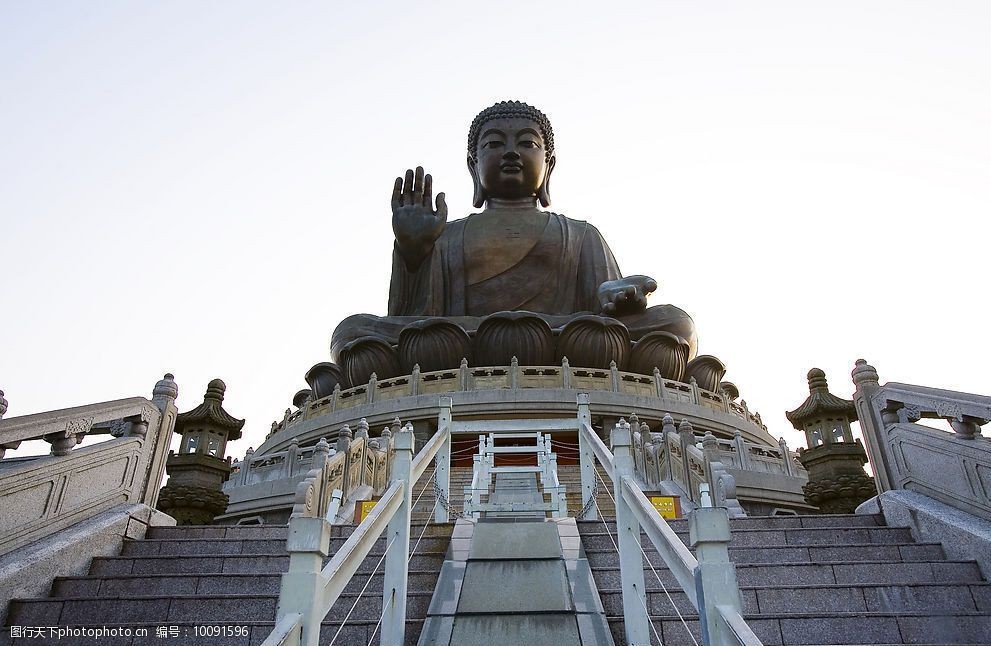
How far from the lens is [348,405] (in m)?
14.0

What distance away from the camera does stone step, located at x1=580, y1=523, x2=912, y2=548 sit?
15.8ft

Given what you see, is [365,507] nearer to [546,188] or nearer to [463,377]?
[463,377]

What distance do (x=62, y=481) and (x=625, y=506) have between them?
376 cm

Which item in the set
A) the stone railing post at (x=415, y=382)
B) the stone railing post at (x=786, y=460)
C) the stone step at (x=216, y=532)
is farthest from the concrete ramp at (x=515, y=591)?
the stone railing post at (x=415, y=382)

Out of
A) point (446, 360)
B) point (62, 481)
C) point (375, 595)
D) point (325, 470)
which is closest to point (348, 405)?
point (446, 360)

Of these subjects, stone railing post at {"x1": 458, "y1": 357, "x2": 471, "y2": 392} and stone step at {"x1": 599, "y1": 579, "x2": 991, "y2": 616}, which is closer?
stone step at {"x1": 599, "y1": 579, "x2": 991, "y2": 616}

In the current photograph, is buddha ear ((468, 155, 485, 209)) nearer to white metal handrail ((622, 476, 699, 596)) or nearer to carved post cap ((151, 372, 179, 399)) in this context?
carved post cap ((151, 372, 179, 399))

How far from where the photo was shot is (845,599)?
377 centimetres

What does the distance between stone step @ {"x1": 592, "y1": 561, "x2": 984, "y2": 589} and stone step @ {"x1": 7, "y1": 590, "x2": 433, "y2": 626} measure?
4.34ft

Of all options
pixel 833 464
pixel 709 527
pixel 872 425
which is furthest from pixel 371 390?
pixel 709 527

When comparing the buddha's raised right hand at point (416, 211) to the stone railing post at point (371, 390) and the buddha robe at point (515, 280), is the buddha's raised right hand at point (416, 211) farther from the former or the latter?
the stone railing post at point (371, 390)

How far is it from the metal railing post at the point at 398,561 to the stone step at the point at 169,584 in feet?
2.73

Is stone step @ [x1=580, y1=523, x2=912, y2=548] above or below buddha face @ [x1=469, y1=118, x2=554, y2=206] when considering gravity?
below

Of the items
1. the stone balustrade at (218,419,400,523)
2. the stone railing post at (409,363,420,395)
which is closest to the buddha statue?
the stone railing post at (409,363,420,395)
